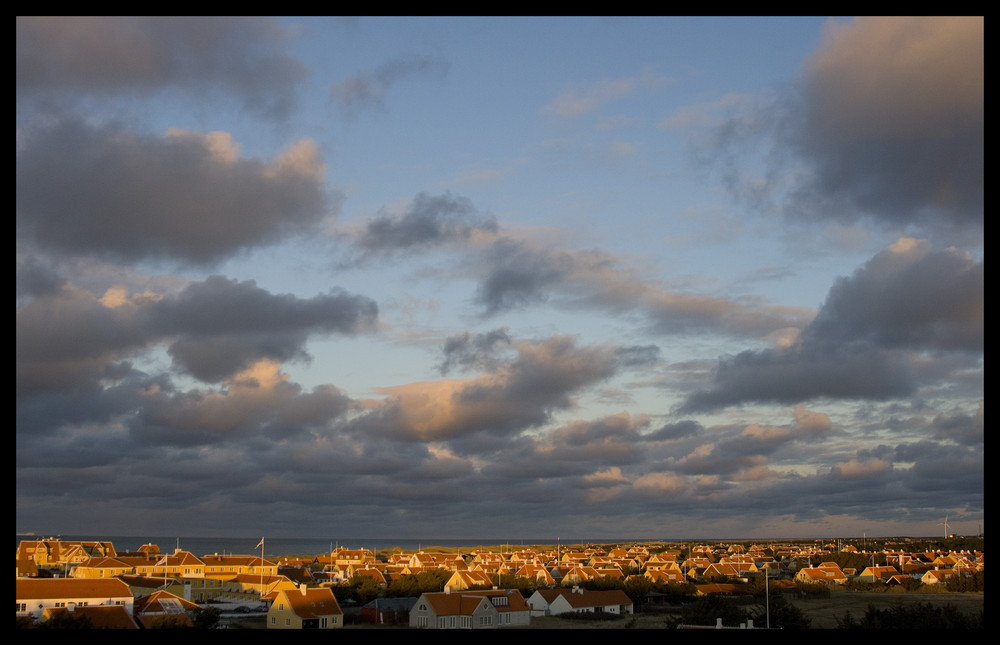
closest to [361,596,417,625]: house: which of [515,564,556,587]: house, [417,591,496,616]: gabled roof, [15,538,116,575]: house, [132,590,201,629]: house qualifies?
[417,591,496,616]: gabled roof

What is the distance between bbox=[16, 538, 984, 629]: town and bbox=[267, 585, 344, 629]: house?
5cm

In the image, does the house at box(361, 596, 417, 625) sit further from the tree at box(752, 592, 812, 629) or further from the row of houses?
the tree at box(752, 592, 812, 629)

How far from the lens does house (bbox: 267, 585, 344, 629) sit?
2952 centimetres

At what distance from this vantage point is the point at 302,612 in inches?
1170

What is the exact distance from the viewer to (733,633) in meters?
2.66

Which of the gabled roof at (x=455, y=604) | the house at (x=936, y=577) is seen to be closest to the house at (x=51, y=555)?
the gabled roof at (x=455, y=604)

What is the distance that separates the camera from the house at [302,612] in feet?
96.8

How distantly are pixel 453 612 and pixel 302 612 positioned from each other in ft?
18.7

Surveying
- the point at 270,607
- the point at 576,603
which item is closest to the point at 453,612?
the point at 270,607

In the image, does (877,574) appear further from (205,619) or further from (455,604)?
(205,619)

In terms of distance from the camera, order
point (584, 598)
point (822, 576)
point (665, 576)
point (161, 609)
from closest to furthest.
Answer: point (161, 609)
point (584, 598)
point (665, 576)
point (822, 576)
